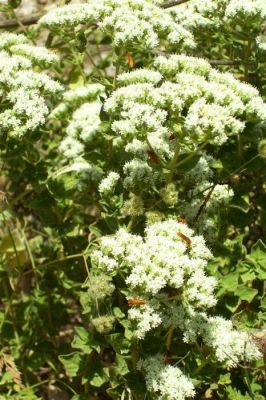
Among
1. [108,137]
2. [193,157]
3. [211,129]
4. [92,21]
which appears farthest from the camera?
[92,21]

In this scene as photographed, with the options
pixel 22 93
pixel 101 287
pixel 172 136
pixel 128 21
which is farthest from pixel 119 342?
pixel 128 21

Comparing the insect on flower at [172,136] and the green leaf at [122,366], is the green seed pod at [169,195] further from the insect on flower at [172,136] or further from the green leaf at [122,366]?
the green leaf at [122,366]

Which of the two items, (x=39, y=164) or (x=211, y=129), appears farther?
(x=39, y=164)

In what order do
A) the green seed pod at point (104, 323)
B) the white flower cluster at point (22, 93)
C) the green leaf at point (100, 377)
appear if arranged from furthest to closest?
the green leaf at point (100, 377) → the white flower cluster at point (22, 93) → the green seed pod at point (104, 323)

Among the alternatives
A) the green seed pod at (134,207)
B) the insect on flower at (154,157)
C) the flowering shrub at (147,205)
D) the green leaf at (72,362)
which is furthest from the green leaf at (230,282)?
the green leaf at (72,362)

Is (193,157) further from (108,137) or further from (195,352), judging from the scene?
(195,352)

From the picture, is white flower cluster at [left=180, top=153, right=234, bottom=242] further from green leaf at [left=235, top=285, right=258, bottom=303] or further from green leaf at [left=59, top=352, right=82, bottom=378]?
green leaf at [left=59, top=352, right=82, bottom=378]

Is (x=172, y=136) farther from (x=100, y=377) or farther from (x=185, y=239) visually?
(x=100, y=377)

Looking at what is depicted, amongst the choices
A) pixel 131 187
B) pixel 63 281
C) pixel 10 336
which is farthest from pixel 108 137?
pixel 10 336
